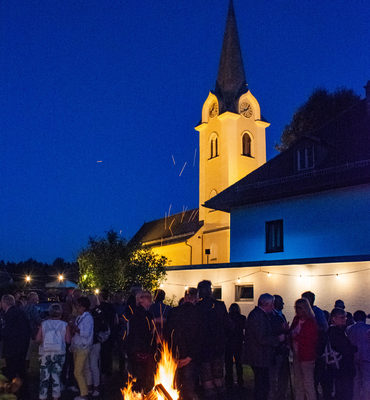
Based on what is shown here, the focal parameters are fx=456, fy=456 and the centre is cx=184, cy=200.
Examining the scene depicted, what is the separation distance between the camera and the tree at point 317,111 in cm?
3036

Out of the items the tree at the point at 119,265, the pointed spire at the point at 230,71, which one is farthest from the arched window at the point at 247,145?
the tree at the point at 119,265

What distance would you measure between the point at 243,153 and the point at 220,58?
1014cm

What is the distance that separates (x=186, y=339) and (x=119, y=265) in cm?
1706

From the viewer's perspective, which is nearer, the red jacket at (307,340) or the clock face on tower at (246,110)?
the red jacket at (307,340)

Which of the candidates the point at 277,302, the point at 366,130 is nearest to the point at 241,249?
the point at 366,130

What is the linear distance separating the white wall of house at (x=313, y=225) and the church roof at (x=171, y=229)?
56.1ft

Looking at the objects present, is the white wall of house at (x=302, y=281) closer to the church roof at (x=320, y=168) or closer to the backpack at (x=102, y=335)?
the church roof at (x=320, y=168)

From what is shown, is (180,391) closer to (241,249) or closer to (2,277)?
(241,249)

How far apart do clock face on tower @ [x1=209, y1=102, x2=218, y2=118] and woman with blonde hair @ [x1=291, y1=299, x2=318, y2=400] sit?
33834 mm

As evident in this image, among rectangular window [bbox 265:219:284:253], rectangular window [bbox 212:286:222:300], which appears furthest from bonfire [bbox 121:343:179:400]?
rectangular window [bbox 265:219:284:253]

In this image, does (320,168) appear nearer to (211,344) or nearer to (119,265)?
(119,265)

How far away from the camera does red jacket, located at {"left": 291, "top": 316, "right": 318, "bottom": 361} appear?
7082mm

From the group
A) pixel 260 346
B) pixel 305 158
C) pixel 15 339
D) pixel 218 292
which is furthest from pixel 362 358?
pixel 305 158

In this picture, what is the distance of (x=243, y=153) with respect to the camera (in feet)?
128
